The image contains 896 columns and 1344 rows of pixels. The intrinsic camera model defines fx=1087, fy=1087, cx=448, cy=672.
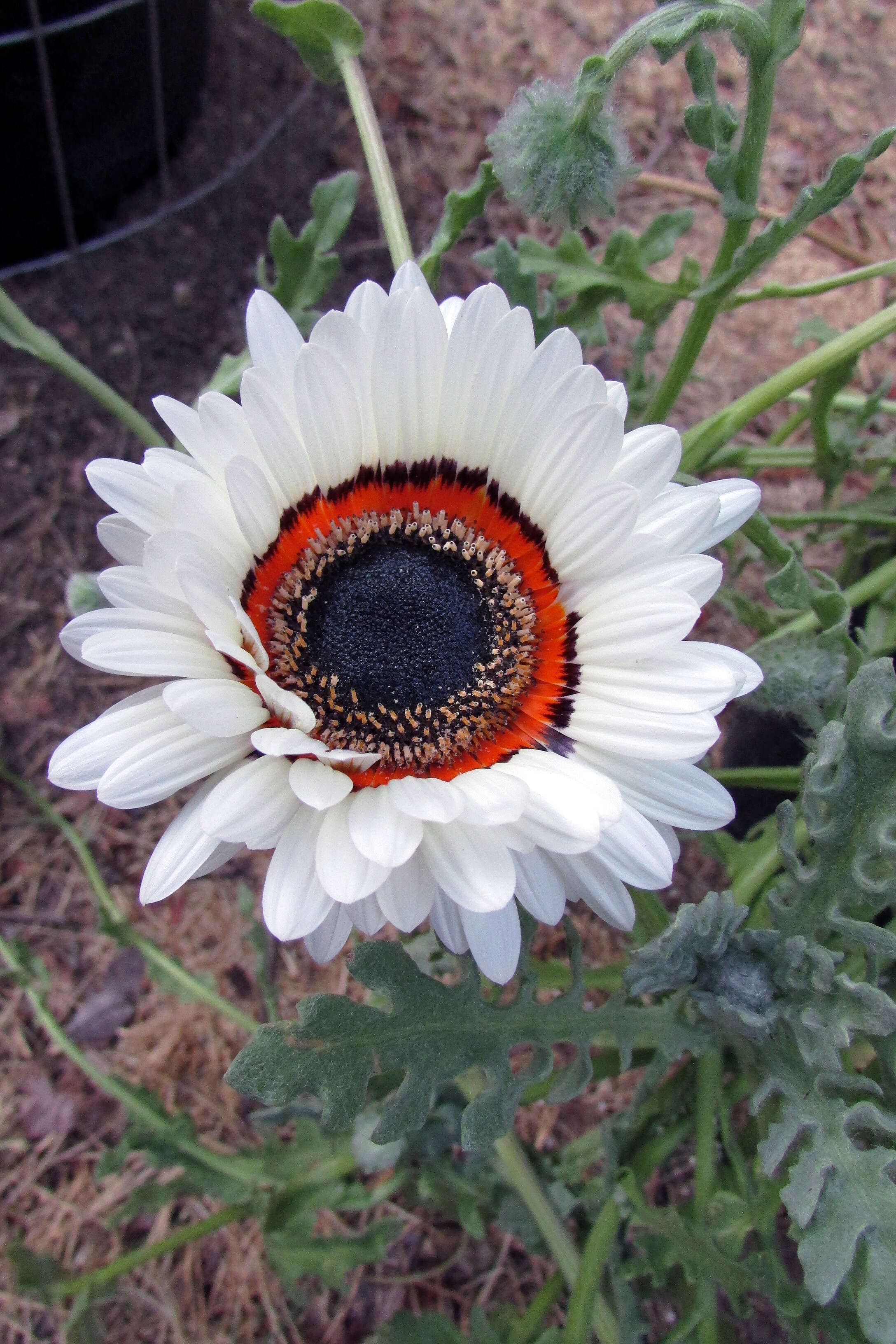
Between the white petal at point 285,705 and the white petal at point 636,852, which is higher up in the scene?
the white petal at point 285,705

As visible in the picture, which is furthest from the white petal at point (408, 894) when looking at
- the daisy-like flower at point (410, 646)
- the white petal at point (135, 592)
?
the white petal at point (135, 592)

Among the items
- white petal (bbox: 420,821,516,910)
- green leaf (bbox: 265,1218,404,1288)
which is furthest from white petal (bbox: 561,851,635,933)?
green leaf (bbox: 265,1218,404,1288)

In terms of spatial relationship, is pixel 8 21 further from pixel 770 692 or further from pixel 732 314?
pixel 770 692

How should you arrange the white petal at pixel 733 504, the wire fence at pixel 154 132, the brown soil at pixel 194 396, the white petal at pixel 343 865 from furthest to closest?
1. the wire fence at pixel 154 132
2. the brown soil at pixel 194 396
3. the white petal at pixel 733 504
4. the white petal at pixel 343 865

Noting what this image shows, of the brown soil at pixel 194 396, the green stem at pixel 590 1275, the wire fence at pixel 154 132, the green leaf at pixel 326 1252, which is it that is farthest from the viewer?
the wire fence at pixel 154 132

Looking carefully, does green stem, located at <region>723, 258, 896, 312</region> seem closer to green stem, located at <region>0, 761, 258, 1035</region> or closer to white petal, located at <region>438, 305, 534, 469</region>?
white petal, located at <region>438, 305, 534, 469</region>

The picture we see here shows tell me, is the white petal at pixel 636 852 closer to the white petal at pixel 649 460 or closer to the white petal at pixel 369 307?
the white petal at pixel 649 460

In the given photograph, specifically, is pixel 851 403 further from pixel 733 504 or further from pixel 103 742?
pixel 103 742
